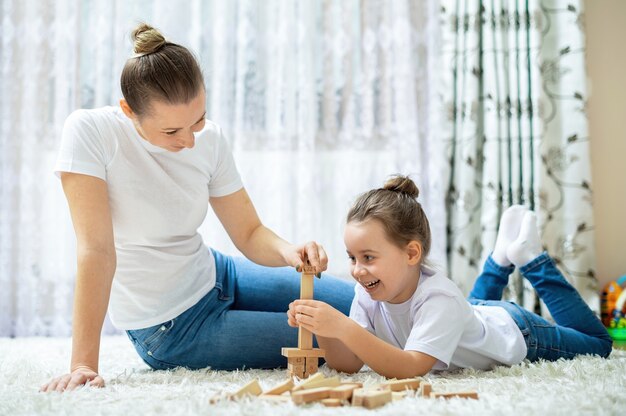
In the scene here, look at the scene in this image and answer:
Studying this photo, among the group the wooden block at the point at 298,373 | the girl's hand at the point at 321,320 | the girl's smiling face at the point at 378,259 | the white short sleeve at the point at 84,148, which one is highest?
the white short sleeve at the point at 84,148

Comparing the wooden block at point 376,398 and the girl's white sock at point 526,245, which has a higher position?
the girl's white sock at point 526,245

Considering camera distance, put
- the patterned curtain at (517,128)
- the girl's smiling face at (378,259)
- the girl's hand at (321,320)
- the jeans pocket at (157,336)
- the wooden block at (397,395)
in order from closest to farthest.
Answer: the wooden block at (397,395) < the girl's hand at (321,320) < the girl's smiling face at (378,259) < the jeans pocket at (157,336) < the patterned curtain at (517,128)

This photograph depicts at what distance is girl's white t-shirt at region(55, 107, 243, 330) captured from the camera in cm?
163

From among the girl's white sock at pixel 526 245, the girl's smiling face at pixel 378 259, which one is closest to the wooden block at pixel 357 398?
the girl's smiling face at pixel 378 259

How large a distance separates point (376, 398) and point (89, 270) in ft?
2.29

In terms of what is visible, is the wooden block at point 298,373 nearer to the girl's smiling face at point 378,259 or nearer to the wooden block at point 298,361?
the wooden block at point 298,361

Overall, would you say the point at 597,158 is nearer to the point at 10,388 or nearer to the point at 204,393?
the point at 204,393

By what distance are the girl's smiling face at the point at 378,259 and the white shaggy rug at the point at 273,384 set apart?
0.21 meters

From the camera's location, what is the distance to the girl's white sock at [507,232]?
6.77 ft

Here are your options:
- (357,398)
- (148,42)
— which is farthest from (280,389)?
(148,42)

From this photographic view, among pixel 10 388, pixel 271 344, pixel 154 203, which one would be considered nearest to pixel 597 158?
pixel 271 344

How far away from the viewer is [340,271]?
117 inches

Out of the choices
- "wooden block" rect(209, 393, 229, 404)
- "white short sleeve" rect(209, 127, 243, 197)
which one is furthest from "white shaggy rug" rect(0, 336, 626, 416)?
"white short sleeve" rect(209, 127, 243, 197)

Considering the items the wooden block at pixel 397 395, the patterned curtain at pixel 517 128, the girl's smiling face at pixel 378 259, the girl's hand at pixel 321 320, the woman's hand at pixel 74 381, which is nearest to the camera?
the wooden block at pixel 397 395
